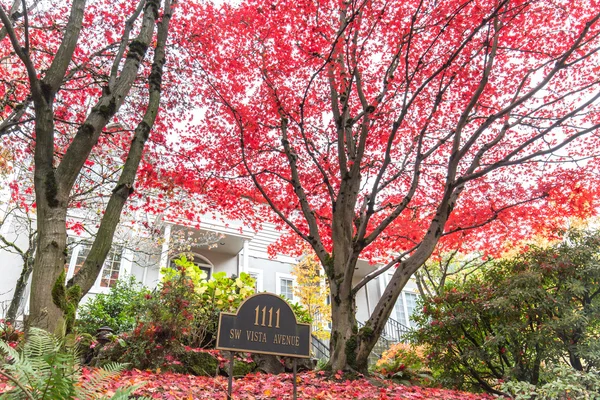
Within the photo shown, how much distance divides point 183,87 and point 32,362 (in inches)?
374

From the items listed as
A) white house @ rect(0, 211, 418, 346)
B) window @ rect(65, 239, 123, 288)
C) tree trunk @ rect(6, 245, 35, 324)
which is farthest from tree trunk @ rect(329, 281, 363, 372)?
window @ rect(65, 239, 123, 288)

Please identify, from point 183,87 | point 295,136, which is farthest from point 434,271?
point 183,87

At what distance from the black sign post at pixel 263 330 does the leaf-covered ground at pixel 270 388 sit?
2.53 ft

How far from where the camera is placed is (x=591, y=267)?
6094 mm

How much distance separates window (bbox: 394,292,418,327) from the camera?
17.6 metres

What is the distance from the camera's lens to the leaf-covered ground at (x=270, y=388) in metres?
4.81

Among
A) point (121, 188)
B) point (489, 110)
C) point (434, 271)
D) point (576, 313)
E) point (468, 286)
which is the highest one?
point (489, 110)

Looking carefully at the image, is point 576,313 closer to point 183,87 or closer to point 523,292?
point 523,292

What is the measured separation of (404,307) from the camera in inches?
705

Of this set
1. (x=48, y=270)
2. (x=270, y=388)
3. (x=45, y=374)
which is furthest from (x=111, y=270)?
(x=45, y=374)

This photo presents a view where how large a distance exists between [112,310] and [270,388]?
6971mm

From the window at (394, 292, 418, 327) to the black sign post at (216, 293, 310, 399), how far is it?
Answer: 45.4ft

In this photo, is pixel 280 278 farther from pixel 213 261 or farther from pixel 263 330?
pixel 263 330

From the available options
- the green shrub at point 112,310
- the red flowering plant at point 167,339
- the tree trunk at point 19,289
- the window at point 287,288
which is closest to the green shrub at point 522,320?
the red flowering plant at point 167,339
